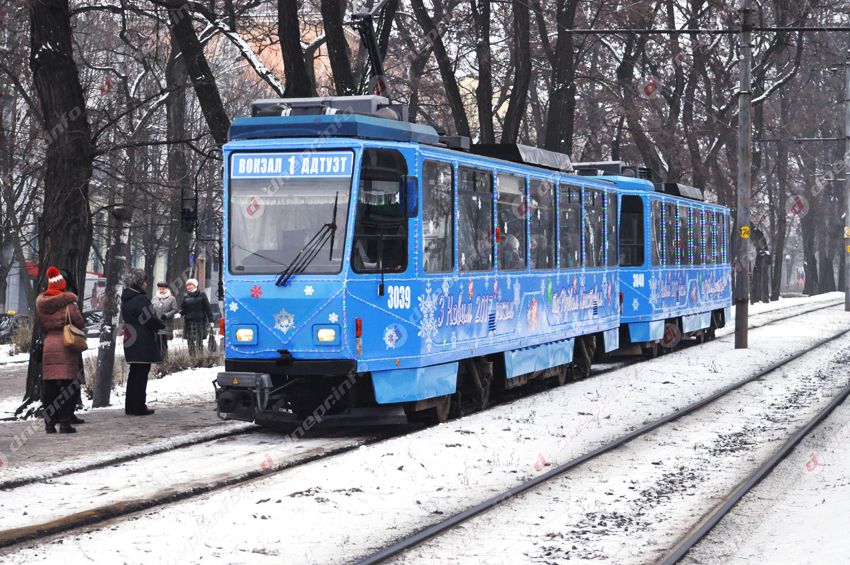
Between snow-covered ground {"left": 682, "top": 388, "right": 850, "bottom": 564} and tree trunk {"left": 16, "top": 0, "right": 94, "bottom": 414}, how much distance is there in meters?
8.70

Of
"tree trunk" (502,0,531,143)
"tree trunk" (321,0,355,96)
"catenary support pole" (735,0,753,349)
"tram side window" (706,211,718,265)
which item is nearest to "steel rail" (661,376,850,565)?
"tree trunk" (321,0,355,96)

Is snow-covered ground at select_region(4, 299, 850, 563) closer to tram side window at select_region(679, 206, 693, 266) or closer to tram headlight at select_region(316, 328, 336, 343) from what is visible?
tram headlight at select_region(316, 328, 336, 343)

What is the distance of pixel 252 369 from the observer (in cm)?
1352

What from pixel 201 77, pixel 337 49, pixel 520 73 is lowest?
pixel 201 77

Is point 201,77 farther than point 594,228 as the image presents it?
No

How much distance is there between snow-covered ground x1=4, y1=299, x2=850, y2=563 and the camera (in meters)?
8.41

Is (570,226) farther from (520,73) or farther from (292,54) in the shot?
(520,73)

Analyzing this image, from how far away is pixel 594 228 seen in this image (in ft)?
68.8

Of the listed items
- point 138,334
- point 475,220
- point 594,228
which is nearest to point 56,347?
point 138,334

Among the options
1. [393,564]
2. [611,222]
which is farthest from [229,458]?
[611,222]

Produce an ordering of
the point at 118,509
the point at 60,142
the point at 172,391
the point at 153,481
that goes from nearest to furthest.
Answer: the point at 118,509 → the point at 153,481 → the point at 60,142 → the point at 172,391

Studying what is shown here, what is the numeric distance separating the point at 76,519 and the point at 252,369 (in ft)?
14.4

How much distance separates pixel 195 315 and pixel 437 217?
38.7 ft

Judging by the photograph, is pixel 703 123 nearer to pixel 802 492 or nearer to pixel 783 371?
pixel 783 371
